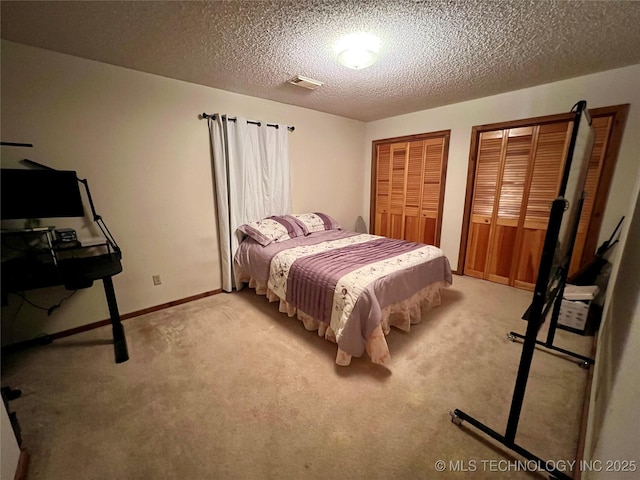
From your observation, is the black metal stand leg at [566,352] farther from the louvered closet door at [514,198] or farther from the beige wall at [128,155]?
the beige wall at [128,155]

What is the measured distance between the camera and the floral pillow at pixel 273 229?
2.97 meters

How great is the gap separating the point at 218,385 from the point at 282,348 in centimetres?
54

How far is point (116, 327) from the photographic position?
6.72ft

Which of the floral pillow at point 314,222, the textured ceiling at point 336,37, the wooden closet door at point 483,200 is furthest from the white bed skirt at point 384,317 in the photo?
the textured ceiling at point 336,37

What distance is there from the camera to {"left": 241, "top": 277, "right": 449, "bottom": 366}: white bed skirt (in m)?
1.85

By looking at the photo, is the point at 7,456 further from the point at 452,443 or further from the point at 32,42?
the point at 32,42

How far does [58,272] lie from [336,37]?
2455 mm

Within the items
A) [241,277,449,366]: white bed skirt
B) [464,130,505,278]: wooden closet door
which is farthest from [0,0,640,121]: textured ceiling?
[241,277,449,366]: white bed skirt

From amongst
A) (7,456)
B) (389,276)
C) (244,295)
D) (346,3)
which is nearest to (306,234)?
(244,295)

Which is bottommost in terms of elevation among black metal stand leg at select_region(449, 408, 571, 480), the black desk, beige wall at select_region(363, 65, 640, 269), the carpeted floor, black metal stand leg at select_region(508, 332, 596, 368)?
the carpeted floor

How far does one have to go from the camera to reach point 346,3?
1502 mm

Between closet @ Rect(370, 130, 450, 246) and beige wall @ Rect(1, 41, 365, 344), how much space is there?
1683mm

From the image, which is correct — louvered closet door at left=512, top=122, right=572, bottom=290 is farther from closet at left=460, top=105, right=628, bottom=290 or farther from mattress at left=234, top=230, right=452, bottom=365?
mattress at left=234, top=230, right=452, bottom=365

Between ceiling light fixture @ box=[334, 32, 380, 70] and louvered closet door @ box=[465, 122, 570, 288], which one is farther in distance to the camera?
louvered closet door @ box=[465, 122, 570, 288]
